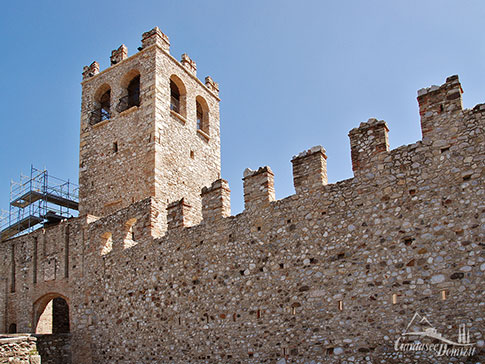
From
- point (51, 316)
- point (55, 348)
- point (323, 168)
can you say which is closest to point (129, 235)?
point (55, 348)

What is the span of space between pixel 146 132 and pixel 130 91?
2.59m

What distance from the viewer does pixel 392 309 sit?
7.68 metres

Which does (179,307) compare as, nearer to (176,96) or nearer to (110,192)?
(110,192)

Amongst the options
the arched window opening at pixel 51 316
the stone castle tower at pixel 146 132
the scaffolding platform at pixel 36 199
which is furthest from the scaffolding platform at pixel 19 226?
the arched window opening at pixel 51 316

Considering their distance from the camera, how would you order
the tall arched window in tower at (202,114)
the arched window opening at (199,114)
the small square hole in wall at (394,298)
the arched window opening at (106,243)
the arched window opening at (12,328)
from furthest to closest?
1. the arched window opening at (199,114)
2. the tall arched window in tower at (202,114)
3. the arched window opening at (12,328)
4. the arched window opening at (106,243)
5. the small square hole in wall at (394,298)

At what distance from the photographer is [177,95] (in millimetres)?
17344

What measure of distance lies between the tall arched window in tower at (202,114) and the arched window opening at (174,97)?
0.80 metres

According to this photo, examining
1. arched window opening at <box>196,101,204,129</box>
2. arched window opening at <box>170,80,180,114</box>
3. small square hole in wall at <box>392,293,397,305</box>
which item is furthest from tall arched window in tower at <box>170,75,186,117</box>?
small square hole in wall at <box>392,293,397,305</box>

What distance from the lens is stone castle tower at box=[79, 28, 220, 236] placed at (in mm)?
15125

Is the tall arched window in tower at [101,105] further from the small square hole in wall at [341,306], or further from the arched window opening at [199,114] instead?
the small square hole in wall at [341,306]

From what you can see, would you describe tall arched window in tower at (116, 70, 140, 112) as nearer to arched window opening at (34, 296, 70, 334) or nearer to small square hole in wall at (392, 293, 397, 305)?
arched window opening at (34, 296, 70, 334)

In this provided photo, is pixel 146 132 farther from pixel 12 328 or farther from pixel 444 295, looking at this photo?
pixel 444 295

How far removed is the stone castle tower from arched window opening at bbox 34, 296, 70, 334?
2831mm

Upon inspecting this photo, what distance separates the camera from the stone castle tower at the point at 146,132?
15.1 meters
